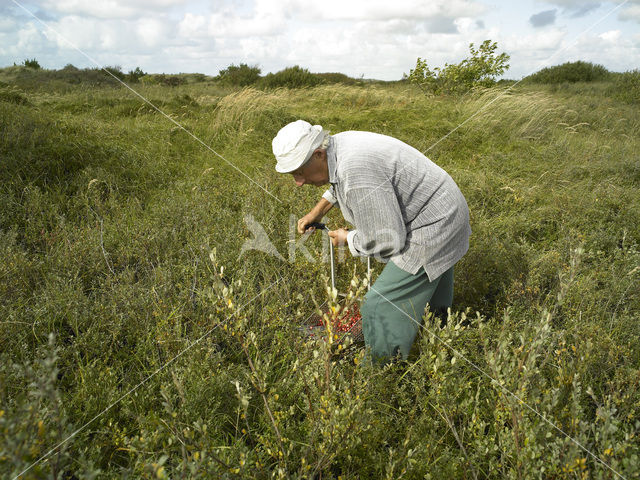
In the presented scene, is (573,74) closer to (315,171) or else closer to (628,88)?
(628,88)

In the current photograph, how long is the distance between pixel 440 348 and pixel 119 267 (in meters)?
2.86

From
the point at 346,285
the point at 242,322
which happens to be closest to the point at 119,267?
the point at 346,285

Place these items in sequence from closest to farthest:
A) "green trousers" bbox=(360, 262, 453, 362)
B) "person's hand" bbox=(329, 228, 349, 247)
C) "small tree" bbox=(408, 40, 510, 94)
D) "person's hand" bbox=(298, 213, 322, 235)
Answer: "green trousers" bbox=(360, 262, 453, 362) → "person's hand" bbox=(329, 228, 349, 247) → "person's hand" bbox=(298, 213, 322, 235) → "small tree" bbox=(408, 40, 510, 94)

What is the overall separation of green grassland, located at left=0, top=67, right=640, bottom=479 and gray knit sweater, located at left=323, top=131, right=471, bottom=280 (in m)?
0.40

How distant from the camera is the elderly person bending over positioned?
225 centimetres

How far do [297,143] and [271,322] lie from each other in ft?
4.06

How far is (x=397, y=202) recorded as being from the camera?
228 cm

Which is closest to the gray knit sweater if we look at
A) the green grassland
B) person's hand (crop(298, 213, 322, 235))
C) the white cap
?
the white cap

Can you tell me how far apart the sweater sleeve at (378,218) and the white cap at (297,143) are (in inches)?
13.0

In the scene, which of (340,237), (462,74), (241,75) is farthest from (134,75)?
(340,237)

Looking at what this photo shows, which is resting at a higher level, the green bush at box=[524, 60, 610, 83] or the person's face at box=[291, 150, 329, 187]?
the green bush at box=[524, 60, 610, 83]

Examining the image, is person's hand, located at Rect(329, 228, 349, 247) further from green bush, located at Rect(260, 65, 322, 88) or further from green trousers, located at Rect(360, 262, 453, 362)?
green bush, located at Rect(260, 65, 322, 88)

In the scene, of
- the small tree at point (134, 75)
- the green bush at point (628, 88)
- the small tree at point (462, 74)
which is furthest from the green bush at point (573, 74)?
the small tree at point (134, 75)

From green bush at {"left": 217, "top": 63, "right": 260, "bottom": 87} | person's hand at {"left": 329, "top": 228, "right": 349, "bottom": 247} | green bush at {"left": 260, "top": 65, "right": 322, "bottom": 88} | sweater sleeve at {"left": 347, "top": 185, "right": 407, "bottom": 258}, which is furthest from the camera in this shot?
→ green bush at {"left": 217, "top": 63, "right": 260, "bottom": 87}
